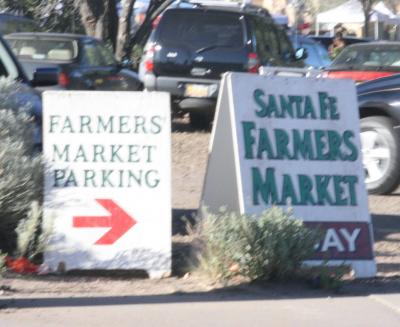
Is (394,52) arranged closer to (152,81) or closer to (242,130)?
(152,81)

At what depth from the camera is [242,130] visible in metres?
7.35

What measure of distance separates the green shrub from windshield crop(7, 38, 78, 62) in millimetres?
8714

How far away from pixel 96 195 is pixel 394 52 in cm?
1154

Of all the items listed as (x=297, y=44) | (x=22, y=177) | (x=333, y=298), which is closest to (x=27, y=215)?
(x=22, y=177)

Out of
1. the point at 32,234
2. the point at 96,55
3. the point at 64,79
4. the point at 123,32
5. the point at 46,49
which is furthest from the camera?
the point at 123,32

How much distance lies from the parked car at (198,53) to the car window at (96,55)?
1.02m

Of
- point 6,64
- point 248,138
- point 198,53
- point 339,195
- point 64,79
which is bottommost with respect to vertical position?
point 339,195

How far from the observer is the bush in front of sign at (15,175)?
23.4 ft

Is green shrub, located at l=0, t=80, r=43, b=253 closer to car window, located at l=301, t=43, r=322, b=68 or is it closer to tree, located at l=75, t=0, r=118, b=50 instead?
tree, located at l=75, t=0, r=118, b=50

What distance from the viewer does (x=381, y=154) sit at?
11.0 meters

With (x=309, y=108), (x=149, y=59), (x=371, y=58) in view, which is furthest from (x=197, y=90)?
(x=309, y=108)

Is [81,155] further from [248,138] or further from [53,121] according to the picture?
[248,138]

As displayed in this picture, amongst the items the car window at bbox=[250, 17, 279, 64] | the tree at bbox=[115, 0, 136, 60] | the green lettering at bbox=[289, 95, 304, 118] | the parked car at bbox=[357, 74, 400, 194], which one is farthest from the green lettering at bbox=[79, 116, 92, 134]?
the tree at bbox=[115, 0, 136, 60]

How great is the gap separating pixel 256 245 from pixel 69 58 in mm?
9793
